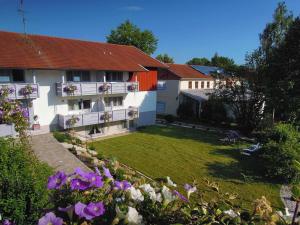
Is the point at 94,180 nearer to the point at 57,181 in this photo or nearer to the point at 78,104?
the point at 57,181

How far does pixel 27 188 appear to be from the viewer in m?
5.18

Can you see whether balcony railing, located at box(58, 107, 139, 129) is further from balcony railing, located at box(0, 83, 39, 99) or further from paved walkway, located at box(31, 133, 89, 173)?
balcony railing, located at box(0, 83, 39, 99)

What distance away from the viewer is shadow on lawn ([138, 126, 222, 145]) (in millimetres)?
25266

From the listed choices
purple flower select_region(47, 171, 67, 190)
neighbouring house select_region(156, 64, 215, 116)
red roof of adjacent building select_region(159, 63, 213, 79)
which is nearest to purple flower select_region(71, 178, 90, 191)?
purple flower select_region(47, 171, 67, 190)

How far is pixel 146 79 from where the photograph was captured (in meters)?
28.0

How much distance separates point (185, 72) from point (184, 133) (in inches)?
578

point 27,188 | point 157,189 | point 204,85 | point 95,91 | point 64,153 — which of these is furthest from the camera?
point 204,85

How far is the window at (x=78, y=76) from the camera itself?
21664mm

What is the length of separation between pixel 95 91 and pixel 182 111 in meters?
16.7

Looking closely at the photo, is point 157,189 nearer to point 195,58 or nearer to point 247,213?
point 247,213

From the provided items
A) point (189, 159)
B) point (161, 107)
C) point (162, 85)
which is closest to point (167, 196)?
point (189, 159)

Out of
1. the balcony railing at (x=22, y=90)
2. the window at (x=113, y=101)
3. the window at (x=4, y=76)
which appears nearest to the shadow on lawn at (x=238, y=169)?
the window at (x=113, y=101)

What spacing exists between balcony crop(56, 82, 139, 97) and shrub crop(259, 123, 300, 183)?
14184 millimetres

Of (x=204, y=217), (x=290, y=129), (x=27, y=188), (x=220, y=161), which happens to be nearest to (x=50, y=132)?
(x=220, y=161)
